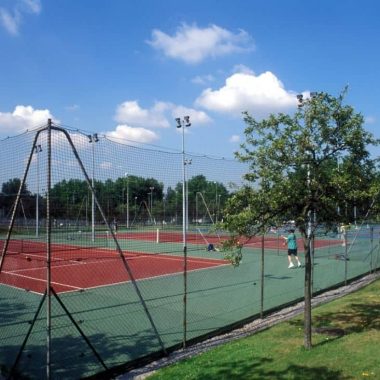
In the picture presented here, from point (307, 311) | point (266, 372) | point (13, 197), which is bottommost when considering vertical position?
point (266, 372)

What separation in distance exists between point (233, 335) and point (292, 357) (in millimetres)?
2280

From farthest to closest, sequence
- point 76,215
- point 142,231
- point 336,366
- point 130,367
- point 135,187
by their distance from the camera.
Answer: point 142,231
point 135,187
point 76,215
point 130,367
point 336,366

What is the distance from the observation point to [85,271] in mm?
20656

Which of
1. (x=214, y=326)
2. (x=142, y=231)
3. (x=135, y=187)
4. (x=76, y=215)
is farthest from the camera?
(x=142, y=231)

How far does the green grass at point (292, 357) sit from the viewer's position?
7.01 metres

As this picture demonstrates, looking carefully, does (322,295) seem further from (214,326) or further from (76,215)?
(76,215)

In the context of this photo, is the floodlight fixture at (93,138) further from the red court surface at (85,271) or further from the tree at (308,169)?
the red court surface at (85,271)

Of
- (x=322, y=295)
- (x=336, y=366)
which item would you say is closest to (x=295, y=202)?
(x=336, y=366)

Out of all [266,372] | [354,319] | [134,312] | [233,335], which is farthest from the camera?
[134,312]

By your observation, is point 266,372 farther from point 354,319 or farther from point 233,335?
point 354,319

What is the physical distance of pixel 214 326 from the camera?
10.5 m

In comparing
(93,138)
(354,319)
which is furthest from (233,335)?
(93,138)

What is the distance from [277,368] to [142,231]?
17.9 feet

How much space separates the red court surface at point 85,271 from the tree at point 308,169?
6.95 meters
